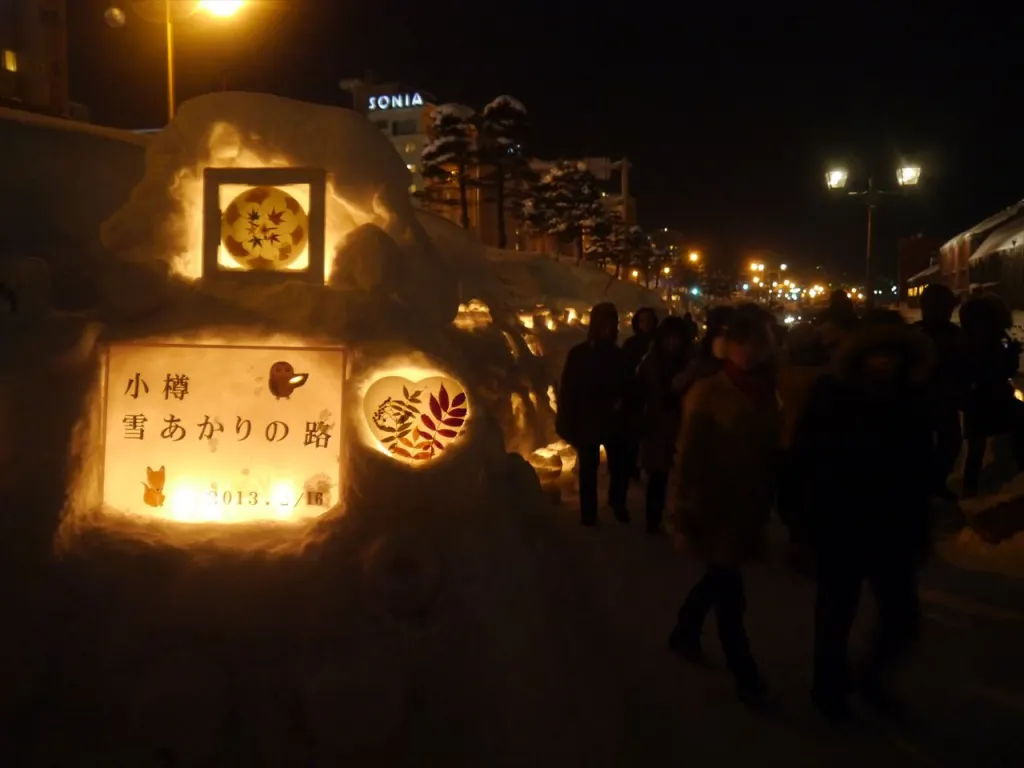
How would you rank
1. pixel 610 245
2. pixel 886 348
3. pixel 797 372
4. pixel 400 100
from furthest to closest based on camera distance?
pixel 400 100, pixel 610 245, pixel 797 372, pixel 886 348

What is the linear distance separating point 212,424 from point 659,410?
3.59m

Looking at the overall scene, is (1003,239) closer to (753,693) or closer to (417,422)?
(753,693)

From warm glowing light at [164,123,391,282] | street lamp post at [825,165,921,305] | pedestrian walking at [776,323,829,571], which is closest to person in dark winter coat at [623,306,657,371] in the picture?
pedestrian walking at [776,323,829,571]

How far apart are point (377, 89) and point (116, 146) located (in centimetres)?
4752

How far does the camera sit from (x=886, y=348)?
3.55m

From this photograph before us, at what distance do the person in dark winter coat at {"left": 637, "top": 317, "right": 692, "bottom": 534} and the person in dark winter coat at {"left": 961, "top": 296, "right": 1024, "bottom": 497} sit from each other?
2.30 m

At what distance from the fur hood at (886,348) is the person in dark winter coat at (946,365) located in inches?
122

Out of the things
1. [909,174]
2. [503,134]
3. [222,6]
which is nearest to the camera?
[222,6]

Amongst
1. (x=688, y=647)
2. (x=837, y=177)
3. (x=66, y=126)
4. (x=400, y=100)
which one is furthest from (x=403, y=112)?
(x=688, y=647)

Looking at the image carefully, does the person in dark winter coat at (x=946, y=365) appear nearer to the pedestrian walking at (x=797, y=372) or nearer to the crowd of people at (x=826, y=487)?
the pedestrian walking at (x=797, y=372)

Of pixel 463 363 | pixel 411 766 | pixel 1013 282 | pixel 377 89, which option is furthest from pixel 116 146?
pixel 377 89

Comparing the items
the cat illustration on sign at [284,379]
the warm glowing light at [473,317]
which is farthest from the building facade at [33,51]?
the cat illustration on sign at [284,379]

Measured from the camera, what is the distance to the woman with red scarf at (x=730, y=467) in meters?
3.75

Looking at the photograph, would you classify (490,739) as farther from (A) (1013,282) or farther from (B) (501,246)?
(B) (501,246)
